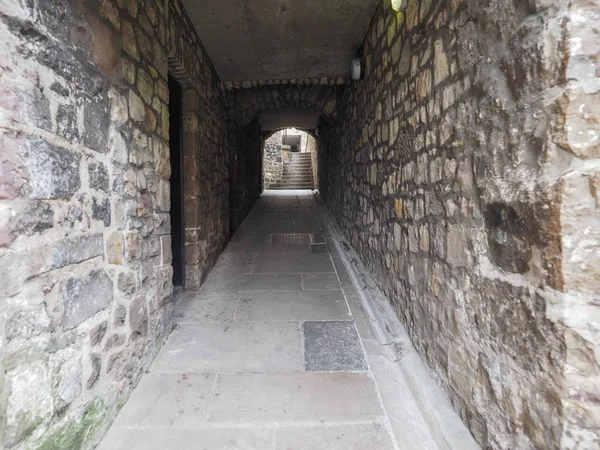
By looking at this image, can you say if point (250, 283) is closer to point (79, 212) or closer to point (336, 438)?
point (336, 438)

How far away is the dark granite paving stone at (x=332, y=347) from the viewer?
1928mm

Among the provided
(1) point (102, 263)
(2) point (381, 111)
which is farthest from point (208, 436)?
(2) point (381, 111)

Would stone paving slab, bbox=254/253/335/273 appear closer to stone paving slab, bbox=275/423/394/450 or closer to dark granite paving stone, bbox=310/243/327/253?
dark granite paving stone, bbox=310/243/327/253

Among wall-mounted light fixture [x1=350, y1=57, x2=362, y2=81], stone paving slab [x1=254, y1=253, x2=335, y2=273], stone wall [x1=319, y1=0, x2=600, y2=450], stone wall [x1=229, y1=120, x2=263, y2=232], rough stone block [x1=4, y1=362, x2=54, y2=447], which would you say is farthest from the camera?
stone wall [x1=229, y1=120, x2=263, y2=232]

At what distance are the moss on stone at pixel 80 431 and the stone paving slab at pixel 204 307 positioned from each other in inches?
41.7

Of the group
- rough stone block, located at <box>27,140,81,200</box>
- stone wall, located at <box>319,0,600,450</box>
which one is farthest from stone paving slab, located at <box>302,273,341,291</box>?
rough stone block, located at <box>27,140,81,200</box>

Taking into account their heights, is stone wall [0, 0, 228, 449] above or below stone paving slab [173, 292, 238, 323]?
above

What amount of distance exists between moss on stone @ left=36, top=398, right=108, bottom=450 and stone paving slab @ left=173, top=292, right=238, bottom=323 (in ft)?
3.48

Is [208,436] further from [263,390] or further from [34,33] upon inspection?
[34,33]

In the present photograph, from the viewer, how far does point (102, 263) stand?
57.9 inches

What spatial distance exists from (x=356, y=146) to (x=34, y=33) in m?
3.12

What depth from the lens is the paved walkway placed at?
4.75 feet

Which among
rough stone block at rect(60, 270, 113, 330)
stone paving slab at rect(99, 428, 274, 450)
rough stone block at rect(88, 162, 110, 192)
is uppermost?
rough stone block at rect(88, 162, 110, 192)

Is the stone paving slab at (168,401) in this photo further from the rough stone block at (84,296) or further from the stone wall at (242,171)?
the stone wall at (242,171)
